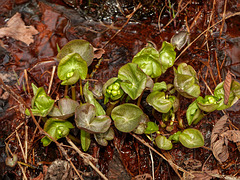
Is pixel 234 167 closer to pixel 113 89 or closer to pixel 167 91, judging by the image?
pixel 167 91

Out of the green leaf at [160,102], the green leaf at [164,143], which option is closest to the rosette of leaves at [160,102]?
the green leaf at [160,102]

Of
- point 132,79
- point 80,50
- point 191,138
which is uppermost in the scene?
point 80,50

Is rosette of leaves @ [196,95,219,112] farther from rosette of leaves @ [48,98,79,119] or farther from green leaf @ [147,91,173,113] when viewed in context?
rosette of leaves @ [48,98,79,119]

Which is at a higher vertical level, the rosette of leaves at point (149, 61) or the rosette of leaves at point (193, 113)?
the rosette of leaves at point (149, 61)

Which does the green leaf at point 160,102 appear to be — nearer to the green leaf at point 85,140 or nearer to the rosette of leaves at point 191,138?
the rosette of leaves at point 191,138

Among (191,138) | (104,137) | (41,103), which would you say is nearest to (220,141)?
(191,138)

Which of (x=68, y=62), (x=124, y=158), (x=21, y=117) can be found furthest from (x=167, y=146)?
(x=21, y=117)

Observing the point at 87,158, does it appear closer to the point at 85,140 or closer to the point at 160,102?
the point at 85,140

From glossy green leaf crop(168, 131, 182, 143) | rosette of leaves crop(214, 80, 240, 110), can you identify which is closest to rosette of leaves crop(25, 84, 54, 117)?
glossy green leaf crop(168, 131, 182, 143)
